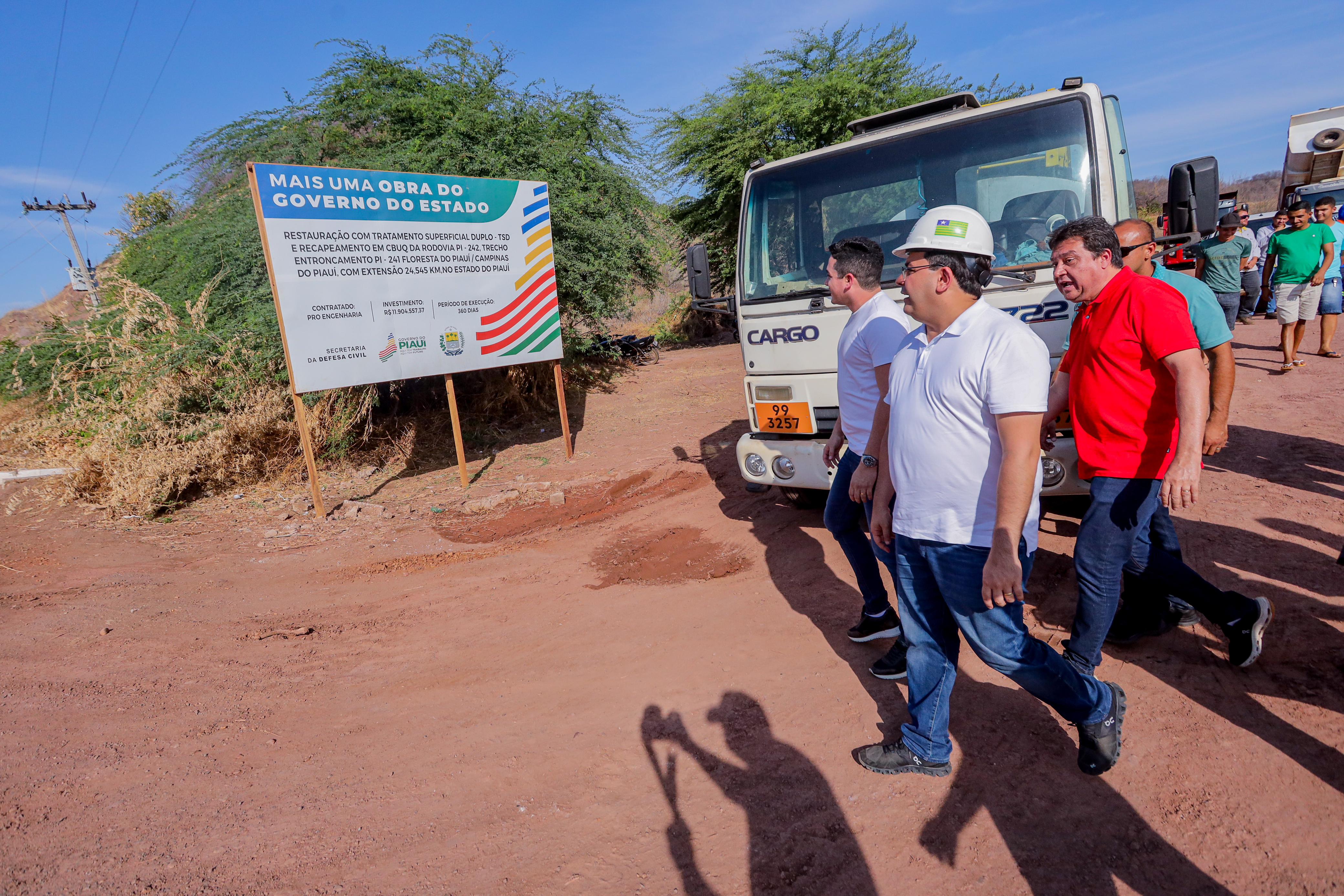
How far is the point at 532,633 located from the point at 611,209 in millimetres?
8604

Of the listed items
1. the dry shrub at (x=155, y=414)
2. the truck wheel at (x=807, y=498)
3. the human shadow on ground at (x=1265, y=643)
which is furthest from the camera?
the dry shrub at (x=155, y=414)

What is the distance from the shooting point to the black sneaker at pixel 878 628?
11.4ft

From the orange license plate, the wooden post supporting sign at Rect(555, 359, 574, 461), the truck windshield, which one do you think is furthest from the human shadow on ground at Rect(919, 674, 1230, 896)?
the wooden post supporting sign at Rect(555, 359, 574, 461)

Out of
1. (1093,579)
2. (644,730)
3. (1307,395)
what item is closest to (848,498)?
(1093,579)

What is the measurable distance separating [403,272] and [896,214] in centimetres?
474

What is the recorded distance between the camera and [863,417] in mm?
3209

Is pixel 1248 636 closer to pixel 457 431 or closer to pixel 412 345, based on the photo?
pixel 457 431

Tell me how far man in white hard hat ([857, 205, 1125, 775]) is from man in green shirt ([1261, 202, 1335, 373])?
7.83 m

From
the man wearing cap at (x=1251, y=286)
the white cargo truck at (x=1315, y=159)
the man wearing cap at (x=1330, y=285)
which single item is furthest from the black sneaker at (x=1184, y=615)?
the man wearing cap at (x=1251, y=286)

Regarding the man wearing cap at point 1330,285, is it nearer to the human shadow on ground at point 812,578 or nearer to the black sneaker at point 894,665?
the human shadow on ground at point 812,578

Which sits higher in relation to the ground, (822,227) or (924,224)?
(822,227)

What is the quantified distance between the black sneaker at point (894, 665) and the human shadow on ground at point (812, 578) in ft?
0.15

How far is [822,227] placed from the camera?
4676mm

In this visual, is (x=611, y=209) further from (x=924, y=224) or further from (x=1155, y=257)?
(x=924, y=224)
